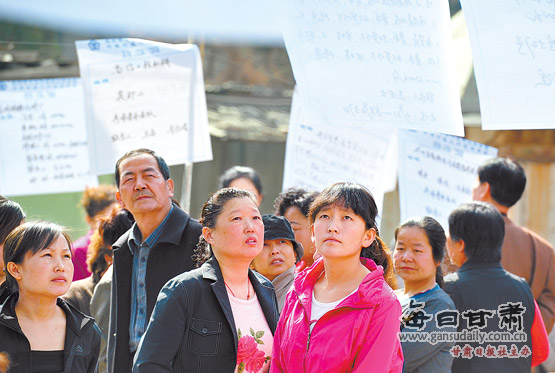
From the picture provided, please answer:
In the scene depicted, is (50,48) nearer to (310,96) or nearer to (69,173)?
(69,173)

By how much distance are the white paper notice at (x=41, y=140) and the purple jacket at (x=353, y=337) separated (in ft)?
12.4

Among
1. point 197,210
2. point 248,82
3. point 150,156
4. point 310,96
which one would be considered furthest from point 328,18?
point 248,82

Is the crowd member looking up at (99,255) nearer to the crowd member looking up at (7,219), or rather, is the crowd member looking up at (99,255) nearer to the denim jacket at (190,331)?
the crowd member looking up at (7,219)

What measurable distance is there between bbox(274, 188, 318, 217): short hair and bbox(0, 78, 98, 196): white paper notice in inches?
89.4

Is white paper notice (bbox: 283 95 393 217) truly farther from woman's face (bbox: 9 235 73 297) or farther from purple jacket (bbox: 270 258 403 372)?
purple jacket (bbox: 270 258 403 372)

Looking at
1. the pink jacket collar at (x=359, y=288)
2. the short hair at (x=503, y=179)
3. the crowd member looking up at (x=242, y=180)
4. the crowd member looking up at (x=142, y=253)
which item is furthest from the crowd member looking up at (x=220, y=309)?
the crowd member looking up at (x=242, y=180)

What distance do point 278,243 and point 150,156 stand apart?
836 millimetres

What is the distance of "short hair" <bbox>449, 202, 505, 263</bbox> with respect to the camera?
382 cm

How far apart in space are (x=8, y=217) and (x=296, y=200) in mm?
1588

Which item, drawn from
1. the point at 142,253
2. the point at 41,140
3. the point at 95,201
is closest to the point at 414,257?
the point at 142,253

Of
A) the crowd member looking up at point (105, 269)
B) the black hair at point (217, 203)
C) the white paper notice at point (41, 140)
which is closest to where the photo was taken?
the black hair at point (217, 203)

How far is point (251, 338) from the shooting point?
9.20 ft

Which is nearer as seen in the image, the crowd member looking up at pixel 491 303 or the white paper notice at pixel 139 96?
the crowd member looking up at pixel 491 303

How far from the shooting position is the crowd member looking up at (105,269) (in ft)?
13.1
